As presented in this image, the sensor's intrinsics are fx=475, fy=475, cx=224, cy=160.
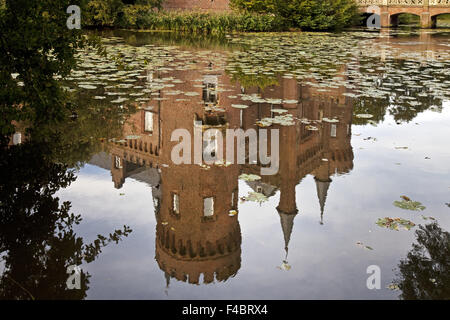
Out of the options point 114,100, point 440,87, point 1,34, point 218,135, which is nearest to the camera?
point 1,34

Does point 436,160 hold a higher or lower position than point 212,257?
higher

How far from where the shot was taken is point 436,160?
7.69 metres

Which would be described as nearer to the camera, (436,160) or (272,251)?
(272,251)

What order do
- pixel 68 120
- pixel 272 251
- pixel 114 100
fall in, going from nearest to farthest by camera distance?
pixel 272 251 → pixel 68 120 → pixel 114 100

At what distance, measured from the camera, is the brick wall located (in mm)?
51838

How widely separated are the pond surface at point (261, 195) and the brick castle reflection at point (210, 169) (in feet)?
0.09

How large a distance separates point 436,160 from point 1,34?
22.7 ft

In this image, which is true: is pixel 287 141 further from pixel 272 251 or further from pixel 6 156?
pixel 6 156

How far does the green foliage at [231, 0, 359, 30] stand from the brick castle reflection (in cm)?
2725

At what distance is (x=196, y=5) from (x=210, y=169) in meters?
49.8

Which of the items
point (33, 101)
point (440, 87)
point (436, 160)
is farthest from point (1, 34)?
point (440, 87)

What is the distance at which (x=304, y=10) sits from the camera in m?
37.3

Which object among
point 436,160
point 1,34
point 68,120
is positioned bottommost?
point 436,160

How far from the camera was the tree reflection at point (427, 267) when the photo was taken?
3984mm
